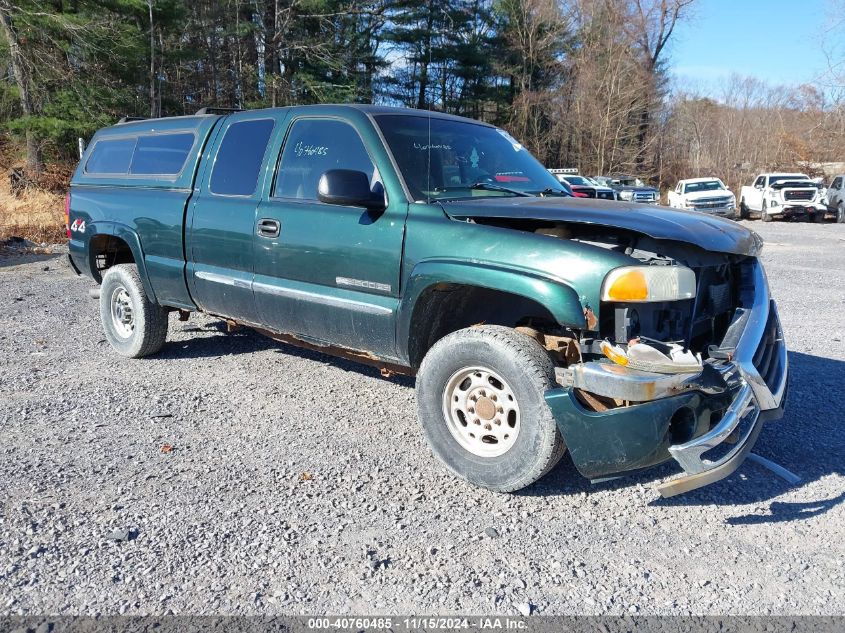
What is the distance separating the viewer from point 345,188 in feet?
11.9

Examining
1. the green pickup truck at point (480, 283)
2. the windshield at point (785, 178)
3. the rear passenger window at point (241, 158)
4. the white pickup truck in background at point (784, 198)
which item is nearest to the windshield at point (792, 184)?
the white pickup truck in background at point (784, 198)

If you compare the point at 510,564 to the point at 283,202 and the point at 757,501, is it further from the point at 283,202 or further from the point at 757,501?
the point at 283,202

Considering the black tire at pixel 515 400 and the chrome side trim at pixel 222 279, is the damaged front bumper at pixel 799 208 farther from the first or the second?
the black tire at pixel 515 400

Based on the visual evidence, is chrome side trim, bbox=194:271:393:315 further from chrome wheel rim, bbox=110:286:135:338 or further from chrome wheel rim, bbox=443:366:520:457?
chrome wheel rim, bbox=110:286:135:338

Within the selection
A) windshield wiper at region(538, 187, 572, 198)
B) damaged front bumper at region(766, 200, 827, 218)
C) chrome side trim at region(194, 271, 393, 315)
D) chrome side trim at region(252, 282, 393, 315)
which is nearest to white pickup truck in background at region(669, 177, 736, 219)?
damaged front bumper at region(766, 200, 827, 218)

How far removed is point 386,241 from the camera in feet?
12.3

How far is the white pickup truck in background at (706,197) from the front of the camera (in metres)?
25.7

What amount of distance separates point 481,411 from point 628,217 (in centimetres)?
120

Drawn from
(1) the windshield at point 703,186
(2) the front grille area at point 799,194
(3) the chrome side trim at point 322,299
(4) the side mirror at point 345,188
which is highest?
(1) the windshield at point 703,186

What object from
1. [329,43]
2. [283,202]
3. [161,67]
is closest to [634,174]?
[329,43]

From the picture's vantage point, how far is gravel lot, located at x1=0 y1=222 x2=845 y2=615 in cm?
261

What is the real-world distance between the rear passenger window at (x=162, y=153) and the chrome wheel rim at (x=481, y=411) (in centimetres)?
300

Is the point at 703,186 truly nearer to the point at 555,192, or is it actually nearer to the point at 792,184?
the point at 792,184

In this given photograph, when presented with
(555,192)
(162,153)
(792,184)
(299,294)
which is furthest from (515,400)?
(792,184)
